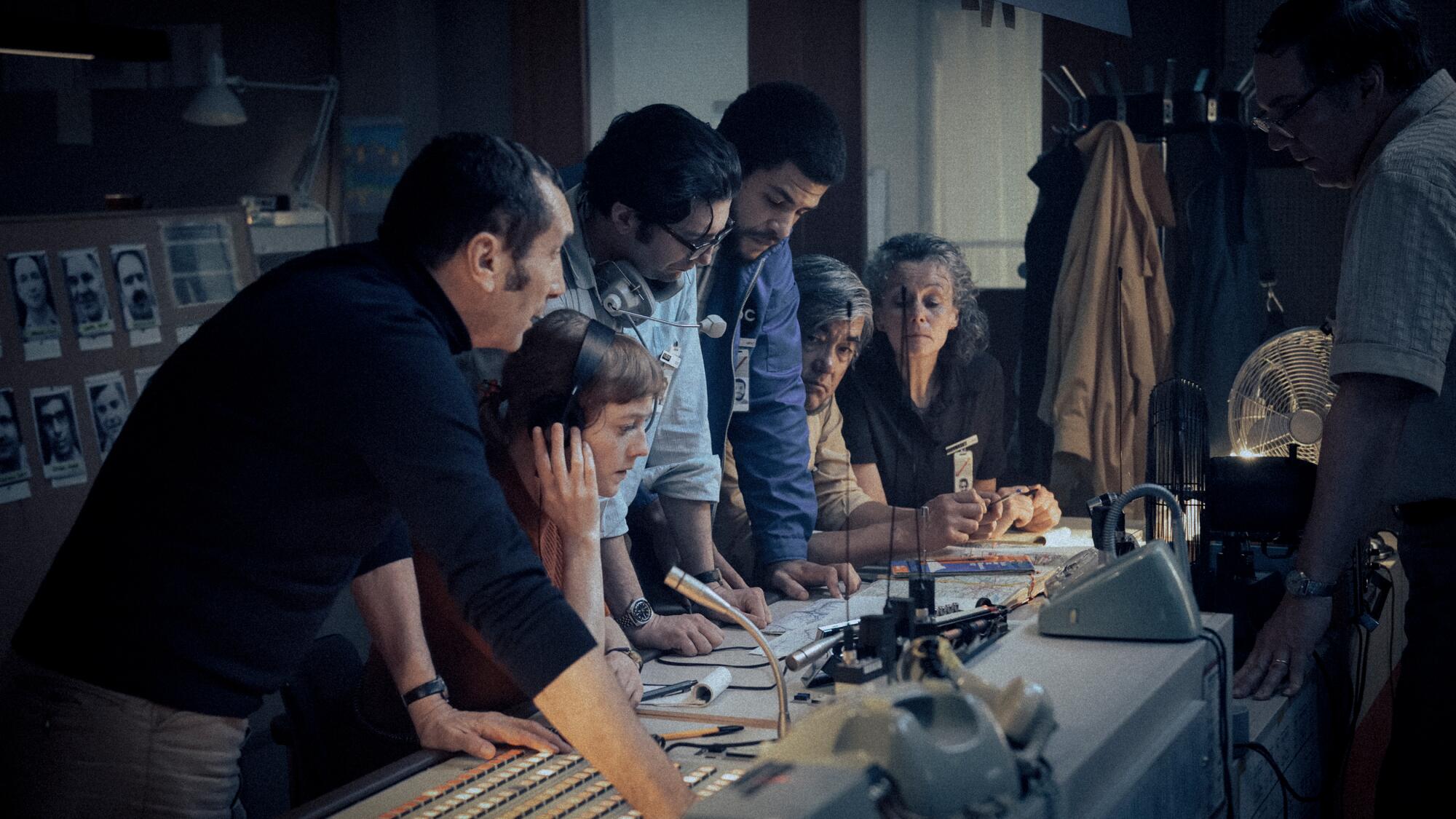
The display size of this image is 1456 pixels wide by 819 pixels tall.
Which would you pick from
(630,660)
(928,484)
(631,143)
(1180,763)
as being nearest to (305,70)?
(928,484)

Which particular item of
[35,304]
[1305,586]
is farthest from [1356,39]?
[35,304]

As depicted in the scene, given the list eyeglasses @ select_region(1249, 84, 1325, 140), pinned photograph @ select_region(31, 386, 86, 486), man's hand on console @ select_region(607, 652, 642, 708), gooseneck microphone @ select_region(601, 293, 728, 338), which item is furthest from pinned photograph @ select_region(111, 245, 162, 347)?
eyeglasses @ select_region(1249, 84, 1325, 140)

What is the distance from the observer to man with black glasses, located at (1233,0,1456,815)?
1.70m

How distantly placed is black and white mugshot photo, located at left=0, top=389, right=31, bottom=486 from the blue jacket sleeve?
175 centimetres

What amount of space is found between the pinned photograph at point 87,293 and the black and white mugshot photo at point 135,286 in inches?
1.7

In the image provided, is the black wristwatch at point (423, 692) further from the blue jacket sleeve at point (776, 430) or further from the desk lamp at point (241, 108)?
the desk lamp at point (241, 108)

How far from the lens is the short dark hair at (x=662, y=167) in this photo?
6.61 ft

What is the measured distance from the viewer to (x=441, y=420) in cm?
124

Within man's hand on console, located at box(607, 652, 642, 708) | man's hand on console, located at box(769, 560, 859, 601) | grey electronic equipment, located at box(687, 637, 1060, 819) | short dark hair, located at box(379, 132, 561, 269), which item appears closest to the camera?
grey electronic equipment, located at box(687, 637, 1060, 819)

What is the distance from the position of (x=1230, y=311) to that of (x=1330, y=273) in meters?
0.51

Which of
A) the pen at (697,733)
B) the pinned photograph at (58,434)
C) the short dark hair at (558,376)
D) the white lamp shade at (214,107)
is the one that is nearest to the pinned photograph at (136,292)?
the pinned photograph at (58,434)

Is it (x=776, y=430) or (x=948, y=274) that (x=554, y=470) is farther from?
(x=948, y=274)

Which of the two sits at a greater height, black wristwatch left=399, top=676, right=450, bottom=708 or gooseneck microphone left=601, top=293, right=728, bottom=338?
gooseneck microphone left=601, top=293, right=728, bottom=338

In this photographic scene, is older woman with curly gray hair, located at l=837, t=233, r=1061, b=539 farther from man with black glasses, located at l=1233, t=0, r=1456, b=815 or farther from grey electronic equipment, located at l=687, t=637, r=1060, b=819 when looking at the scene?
grey electronic equipment, located at l=687, t=637, r=1060, b=819
